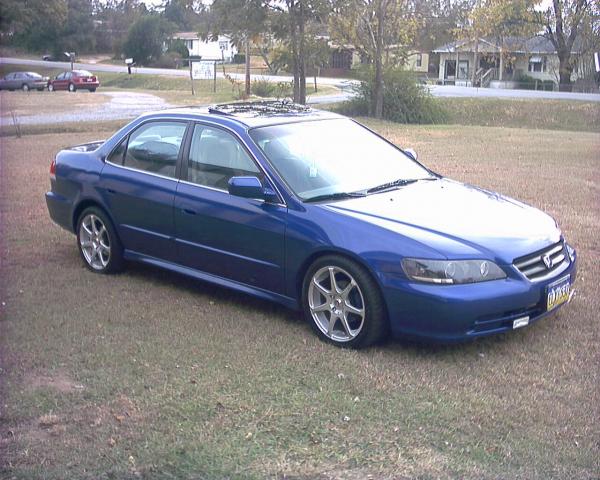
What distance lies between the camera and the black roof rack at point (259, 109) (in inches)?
257

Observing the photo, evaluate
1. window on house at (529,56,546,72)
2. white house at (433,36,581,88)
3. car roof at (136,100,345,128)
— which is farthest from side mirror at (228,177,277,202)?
window on house at (529,56,546,72)

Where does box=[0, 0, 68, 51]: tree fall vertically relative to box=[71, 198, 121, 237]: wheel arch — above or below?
above

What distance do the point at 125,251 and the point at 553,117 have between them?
1107 inches

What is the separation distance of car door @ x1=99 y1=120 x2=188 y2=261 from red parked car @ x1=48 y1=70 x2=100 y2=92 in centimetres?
4657

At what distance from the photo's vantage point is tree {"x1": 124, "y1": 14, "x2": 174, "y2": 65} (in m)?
49.2

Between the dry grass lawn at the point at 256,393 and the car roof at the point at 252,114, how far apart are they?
1.40 metres

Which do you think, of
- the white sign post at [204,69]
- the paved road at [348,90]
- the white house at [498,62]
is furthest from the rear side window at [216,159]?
the white house at [498,62]

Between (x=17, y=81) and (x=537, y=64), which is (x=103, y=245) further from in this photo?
(x=537, y=64)

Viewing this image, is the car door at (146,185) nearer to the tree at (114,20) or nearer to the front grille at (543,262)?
the front grille at (543,262)

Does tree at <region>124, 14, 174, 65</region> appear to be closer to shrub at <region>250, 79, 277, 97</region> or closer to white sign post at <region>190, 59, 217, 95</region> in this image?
white sign post at <region>190, 59, 217, 95</region>

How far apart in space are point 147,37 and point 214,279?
2012 inches

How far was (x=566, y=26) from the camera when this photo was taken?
4397 centimetres

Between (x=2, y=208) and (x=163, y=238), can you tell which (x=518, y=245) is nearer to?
(x=163, y=238)

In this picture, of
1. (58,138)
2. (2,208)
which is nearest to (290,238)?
(2,208)
